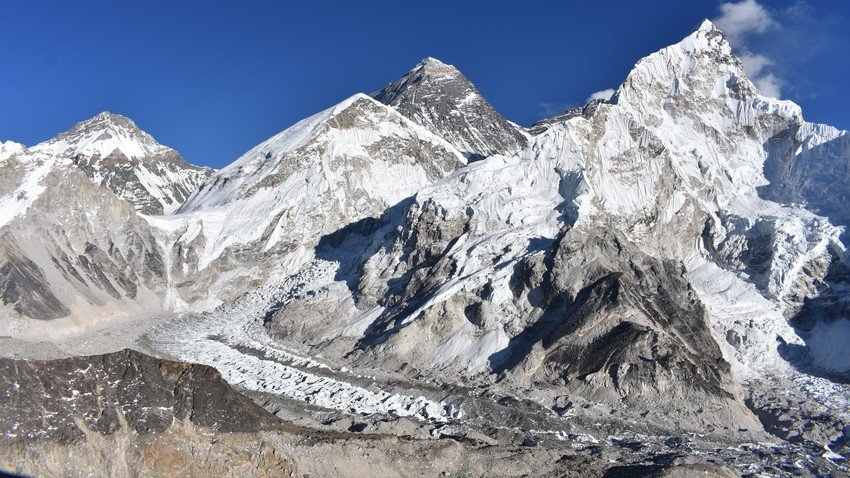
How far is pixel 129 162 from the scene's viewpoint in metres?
130

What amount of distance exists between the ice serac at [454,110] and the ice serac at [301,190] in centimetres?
2155

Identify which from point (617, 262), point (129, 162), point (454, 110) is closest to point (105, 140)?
point (129, 162)

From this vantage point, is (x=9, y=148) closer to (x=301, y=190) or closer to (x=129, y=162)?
(x=301, y=190)

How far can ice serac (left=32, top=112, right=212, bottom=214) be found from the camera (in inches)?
4796

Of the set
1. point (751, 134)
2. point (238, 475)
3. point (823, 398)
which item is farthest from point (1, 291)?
point (751, 134)

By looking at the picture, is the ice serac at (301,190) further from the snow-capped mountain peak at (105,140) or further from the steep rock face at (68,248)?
the snow-capped mountain peak at (105,140)

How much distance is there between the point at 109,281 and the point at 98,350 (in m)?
16.0

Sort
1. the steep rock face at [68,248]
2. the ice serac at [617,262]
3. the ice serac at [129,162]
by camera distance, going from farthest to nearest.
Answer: the ice serac at [129,162]
the steep rock face at [68,248]
the ice serac at [617,262]

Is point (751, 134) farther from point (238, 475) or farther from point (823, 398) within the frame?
point (238, 475)

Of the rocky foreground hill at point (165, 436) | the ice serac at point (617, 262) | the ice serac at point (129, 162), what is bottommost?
the rocky foreground hill at point (165, 436)

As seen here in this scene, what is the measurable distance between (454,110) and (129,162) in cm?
6236

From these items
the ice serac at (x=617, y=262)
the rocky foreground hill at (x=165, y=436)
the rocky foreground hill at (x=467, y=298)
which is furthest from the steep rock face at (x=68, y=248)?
the rocky foreground hill at (x=165, y=436)

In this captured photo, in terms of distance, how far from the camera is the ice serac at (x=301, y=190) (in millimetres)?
75938

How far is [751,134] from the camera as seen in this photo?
8044 cm
